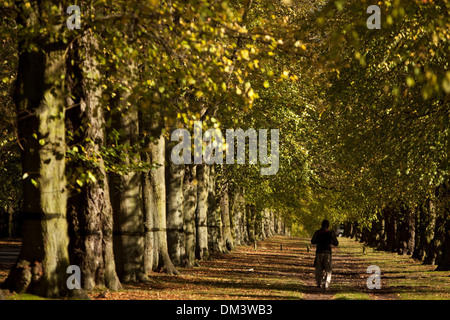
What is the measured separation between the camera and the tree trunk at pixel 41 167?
11617 millimetres

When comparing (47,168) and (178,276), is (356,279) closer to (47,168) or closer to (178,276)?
(178,276)

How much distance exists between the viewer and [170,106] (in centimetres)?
1147

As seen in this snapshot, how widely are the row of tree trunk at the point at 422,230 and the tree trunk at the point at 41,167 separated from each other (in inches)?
621

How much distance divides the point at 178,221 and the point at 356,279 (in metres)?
7.06

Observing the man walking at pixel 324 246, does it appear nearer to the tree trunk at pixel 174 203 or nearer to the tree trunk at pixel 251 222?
the tree trunk at pixel 174 203

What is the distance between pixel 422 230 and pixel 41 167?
2560 cm

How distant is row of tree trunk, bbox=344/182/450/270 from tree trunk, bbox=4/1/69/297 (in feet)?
51.7

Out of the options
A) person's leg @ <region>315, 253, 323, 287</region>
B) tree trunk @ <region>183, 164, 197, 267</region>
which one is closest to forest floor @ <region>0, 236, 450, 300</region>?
person's leg @ <region>315, 253, 323, 287</region>

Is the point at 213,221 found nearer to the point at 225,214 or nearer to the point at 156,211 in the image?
the point at 225,214

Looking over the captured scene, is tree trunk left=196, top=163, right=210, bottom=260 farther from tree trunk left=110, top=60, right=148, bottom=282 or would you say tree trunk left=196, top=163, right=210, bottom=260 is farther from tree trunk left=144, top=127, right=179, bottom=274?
tree trunk left=110, top=60, right=148, bottom=282

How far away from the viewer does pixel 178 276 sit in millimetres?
21734

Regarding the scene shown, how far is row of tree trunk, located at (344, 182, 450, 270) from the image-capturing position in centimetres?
2572

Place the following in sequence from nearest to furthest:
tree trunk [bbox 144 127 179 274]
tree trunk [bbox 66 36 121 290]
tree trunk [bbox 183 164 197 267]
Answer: tree trunk [bbox 66 36 121 290] → tree trunk [bbox 144 127 179 274] → tree trunk [bbox 183 164 197 267]

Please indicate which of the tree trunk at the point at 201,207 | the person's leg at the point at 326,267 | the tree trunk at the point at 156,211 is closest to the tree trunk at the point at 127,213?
the tree trunk at the point at 156,211
